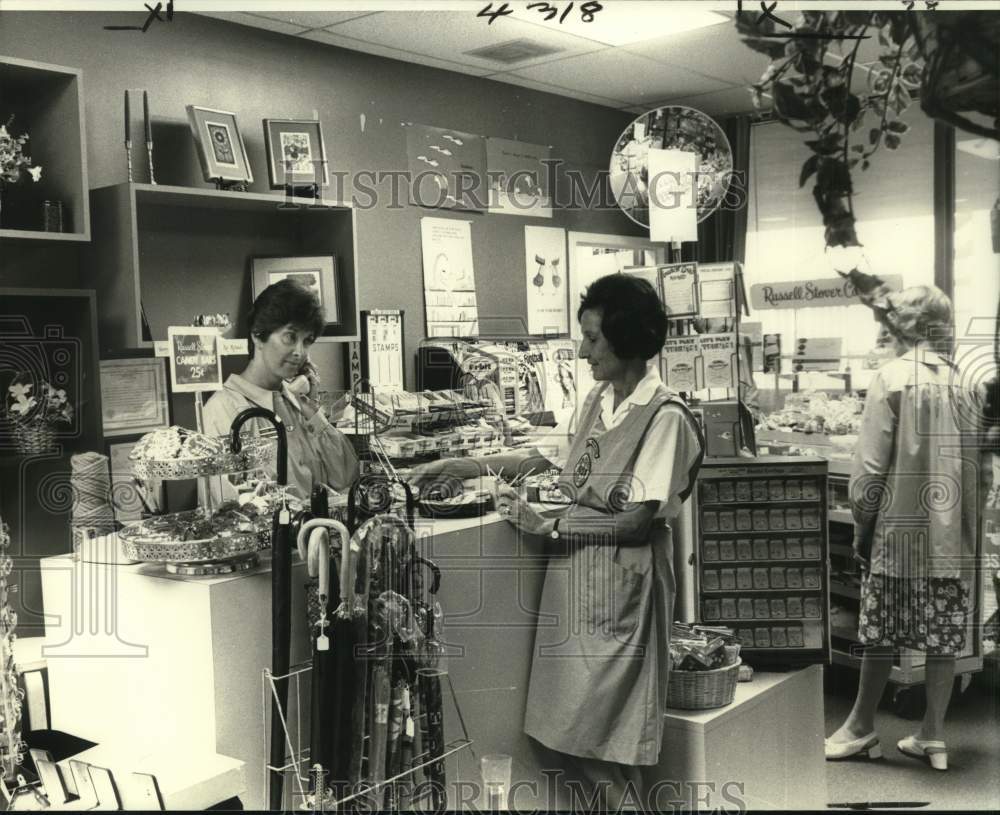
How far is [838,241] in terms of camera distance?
2.06 meters

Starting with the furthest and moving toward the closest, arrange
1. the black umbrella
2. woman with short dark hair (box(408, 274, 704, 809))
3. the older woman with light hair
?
woman with short dark hair (box(408, 274, 704, 809)) < the older woman with light hair < the black umbrella

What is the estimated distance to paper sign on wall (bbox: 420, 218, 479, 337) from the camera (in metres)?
3.24

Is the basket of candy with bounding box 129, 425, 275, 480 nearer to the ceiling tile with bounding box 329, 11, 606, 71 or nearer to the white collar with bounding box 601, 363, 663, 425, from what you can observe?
the white collar with bounding box 601, 363, 663, 425

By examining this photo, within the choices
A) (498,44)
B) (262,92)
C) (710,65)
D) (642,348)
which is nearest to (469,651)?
(642,348)

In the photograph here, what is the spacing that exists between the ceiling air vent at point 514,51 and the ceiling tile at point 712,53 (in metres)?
0.25

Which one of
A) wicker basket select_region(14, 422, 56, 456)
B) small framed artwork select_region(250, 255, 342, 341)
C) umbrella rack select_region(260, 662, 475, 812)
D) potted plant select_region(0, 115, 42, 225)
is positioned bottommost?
umbrella rack select_region(260, 662, 475, 812)

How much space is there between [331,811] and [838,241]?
56.5 inches

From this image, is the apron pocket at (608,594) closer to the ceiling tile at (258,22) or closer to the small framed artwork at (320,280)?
the small framed artwork at (320,280)

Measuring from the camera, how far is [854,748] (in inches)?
111

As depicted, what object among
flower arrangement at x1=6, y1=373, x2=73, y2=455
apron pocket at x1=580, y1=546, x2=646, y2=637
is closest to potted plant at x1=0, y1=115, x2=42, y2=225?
flower arrangement at x1=6, y1=373, x2=73, y2=455

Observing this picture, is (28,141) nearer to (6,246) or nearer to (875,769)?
(6,246)

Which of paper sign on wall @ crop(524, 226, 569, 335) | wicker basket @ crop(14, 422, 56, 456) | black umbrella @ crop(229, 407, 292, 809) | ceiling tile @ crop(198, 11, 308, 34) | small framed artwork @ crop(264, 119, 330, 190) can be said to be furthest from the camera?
paper sign on wall @ crop(524, 226, 569, 335)

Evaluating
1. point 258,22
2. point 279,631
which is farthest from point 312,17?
point 279,631

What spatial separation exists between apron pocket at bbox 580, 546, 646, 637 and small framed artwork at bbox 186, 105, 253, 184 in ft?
5.10
